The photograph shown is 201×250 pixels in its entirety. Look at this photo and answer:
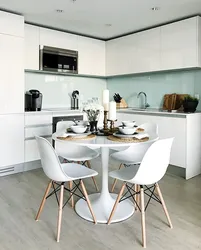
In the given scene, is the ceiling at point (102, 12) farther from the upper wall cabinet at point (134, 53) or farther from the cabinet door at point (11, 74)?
the cabinet door at point (11, 74)

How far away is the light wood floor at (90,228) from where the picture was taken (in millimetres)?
1941

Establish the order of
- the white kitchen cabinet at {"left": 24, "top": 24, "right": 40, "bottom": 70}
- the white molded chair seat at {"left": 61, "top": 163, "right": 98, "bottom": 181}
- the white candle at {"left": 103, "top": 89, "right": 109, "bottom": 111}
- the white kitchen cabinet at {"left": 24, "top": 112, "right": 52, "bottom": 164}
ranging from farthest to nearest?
the white kitchen cabinet at {"left": 24, "top": 24, "right": 40, "bottom": 70} < the white kitchen cabinet at {"left": 24, "top": 112, "right": 52, "bottom": 164} < the white candle at {"left": 103, "top": 89, "right": 109, "bottom": 111} < the white molded chair seat at {"left": 61, "top": 163, "right": 98, "bottom": 181}

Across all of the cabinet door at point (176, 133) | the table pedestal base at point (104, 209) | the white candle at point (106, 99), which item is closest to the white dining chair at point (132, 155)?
the table pedestal base at point (104, 209)

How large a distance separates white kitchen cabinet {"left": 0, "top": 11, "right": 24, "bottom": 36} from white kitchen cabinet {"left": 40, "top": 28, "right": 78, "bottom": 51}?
53 centimetres

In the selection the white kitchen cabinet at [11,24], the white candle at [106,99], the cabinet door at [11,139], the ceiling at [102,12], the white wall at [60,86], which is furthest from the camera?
the white wall at [60,86]

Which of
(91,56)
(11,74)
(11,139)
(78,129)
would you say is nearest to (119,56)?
(91,56)

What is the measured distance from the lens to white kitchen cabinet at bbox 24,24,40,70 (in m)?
3.93

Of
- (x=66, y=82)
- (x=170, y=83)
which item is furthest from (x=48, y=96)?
(x=170, y=83)

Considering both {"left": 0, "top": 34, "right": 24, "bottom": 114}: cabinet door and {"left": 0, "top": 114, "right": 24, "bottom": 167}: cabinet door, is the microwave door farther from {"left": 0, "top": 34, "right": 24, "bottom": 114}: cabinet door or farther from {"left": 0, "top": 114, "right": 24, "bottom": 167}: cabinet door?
{"left": 0, "top": 114, "right": 24, "bottom": 167}: cabinet door

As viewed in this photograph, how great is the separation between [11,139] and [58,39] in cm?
187

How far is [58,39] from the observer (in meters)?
4.27

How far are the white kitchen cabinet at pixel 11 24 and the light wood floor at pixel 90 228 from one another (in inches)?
84.2

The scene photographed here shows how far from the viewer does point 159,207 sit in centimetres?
259

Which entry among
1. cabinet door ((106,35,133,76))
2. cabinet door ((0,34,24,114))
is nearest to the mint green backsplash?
cabinet door ((106,35,133,76))
